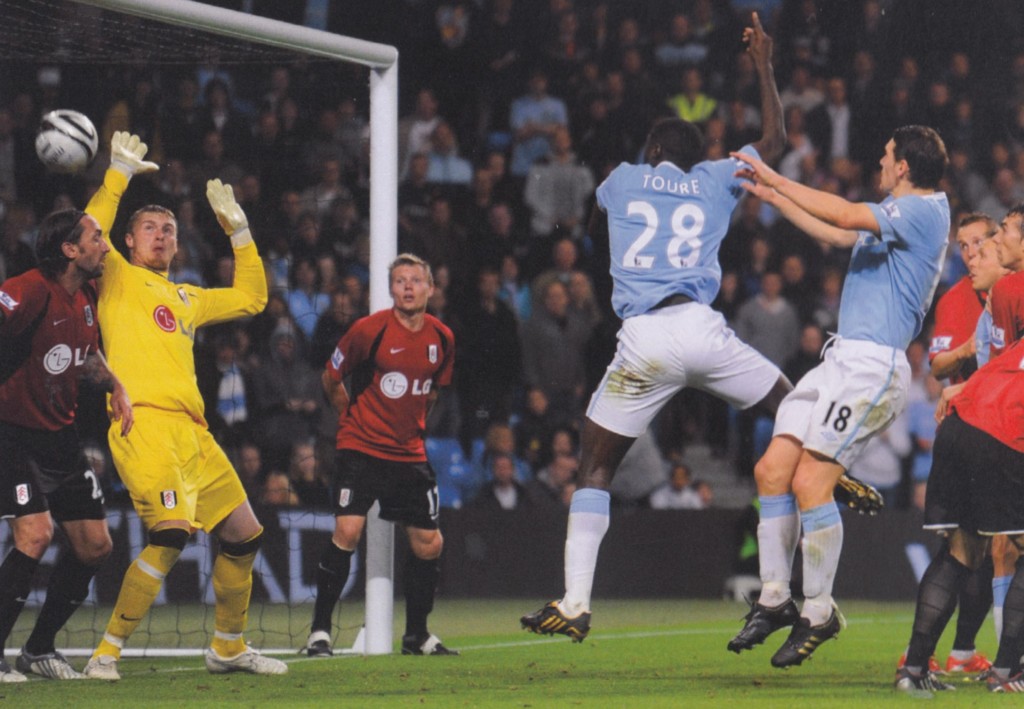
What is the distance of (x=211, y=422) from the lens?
419 inches

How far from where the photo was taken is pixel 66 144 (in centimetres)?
763

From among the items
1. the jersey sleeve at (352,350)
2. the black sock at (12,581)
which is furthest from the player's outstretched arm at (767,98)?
the black sock at (12,581)

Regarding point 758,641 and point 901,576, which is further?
point 901,576

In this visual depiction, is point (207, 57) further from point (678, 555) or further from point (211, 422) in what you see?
point (678, 555)

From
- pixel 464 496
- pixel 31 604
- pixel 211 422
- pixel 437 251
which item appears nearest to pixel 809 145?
pixel 437 251

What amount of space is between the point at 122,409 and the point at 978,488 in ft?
11.7

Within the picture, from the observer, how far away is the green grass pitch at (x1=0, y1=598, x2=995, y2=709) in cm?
609

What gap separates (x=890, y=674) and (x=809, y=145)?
28.9 ft

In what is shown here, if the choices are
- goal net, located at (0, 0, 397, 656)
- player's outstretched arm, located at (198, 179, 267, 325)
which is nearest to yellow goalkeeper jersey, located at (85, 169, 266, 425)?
player's outstretched arm, located at (198, 179, 267, 325)

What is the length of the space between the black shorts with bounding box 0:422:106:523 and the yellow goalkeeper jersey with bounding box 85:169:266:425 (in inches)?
17.5

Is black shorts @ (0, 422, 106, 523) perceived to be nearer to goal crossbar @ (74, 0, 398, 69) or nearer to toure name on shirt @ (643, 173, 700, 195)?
goal crossbar @ (74, 0, 398, 69)

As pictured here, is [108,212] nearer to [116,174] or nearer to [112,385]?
[116,174]

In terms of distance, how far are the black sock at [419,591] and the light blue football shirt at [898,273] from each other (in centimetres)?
295

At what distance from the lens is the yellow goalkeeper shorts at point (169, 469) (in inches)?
271
